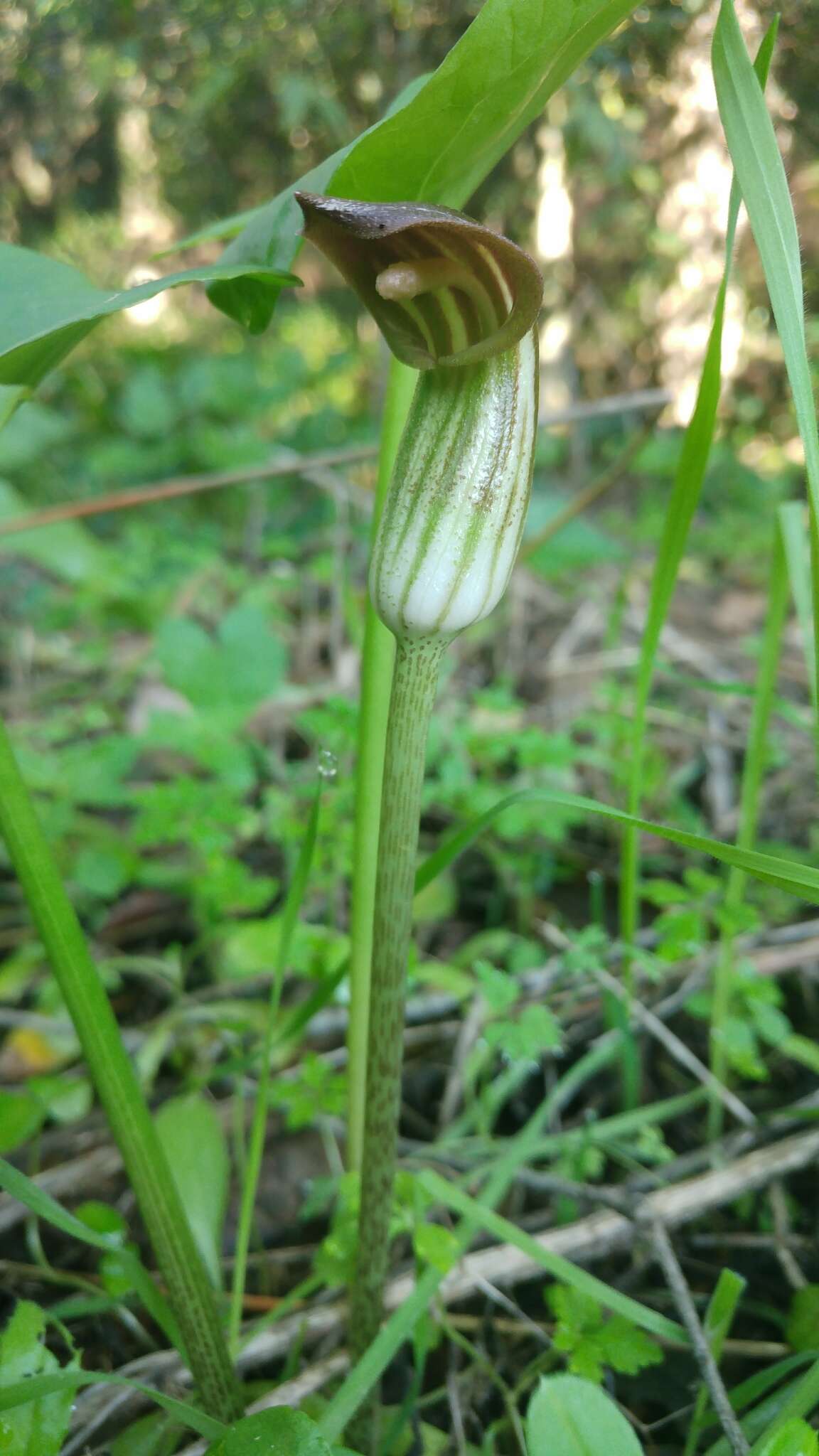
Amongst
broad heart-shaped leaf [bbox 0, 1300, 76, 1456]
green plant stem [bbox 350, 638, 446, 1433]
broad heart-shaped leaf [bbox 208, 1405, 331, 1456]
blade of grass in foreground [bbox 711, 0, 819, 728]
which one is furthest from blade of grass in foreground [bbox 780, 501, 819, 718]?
broad heart-shaped leaf [bbox 0, 1300, 76, 1456]

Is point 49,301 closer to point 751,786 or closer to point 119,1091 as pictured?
point 119,1091

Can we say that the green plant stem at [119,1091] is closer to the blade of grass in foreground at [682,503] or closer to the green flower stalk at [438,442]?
the green flower stalk at [438,442]

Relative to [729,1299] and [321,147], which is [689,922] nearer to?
[729,1299]

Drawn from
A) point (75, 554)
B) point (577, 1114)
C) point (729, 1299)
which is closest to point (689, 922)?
point (577, 1114)

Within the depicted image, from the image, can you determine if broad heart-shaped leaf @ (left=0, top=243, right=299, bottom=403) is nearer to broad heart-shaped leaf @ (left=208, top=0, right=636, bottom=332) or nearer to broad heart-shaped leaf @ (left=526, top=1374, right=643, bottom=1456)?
broad heart-shaped leaf @ (left=208, top=0, right=636, bottom=332)

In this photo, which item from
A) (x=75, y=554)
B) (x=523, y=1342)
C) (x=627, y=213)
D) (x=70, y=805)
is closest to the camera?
(x=523, y=1342)

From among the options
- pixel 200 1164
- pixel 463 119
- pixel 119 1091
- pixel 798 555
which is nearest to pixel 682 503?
pixel 798 555

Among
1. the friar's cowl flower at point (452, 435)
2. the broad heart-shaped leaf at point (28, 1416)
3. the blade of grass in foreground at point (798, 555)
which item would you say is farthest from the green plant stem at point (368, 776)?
the blade of grass in foreground at point (798, 555)
